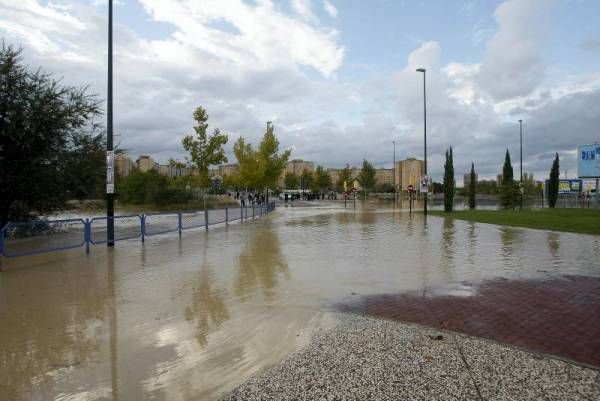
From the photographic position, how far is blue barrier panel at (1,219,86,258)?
36.3 ft

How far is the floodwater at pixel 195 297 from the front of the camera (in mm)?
4168

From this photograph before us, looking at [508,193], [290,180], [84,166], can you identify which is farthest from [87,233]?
[290,180]

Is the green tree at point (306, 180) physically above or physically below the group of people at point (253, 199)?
above

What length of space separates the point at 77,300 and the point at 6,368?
2.89 m

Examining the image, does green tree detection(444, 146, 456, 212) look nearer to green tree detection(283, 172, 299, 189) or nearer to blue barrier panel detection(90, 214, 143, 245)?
blue barrier panel detection(90, 214, 143, 245)

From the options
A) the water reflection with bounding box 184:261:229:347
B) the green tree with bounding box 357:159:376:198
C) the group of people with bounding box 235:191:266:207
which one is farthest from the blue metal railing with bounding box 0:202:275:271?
the green tree with bounding box 357:159:376:198

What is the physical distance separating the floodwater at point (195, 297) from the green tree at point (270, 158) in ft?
99.5

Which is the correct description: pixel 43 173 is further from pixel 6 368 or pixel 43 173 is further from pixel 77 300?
pixel 6 368

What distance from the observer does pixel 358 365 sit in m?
4.21

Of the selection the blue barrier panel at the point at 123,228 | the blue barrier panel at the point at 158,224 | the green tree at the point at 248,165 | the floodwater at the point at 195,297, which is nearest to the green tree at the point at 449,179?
the green tree at the point at 248,165

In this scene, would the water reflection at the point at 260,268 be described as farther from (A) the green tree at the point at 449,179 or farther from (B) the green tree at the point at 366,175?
(B) the green tree at the point at 366,175

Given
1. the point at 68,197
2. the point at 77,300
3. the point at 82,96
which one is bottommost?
the point at 77,300

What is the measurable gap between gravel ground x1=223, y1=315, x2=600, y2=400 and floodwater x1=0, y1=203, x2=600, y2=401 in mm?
375

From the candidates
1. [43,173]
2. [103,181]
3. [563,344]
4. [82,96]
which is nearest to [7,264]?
[43,173]
